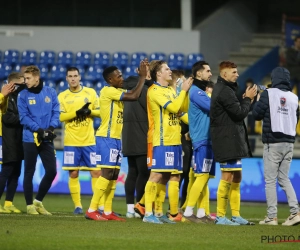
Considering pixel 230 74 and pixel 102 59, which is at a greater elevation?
pixel 102 59

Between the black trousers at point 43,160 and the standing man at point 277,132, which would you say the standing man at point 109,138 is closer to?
the black trousers at point 43,160

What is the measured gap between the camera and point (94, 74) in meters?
26.8

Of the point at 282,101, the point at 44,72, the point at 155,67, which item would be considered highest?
the point at 44,72

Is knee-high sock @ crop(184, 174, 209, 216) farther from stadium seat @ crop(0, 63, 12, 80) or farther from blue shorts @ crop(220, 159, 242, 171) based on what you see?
stadium seat @ crop(0, 63, 12, 80)

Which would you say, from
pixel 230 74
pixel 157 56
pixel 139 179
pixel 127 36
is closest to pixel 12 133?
pixel 139 179

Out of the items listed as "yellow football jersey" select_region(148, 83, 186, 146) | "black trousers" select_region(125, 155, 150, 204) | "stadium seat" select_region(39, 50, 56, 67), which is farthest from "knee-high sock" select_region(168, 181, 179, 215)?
"stadium seat" select_region(39, 50, 56, 67)

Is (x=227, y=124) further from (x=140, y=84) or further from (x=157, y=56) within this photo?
(x=157, y=56)

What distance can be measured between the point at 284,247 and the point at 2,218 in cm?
468

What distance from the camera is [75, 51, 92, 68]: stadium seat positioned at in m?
27.8

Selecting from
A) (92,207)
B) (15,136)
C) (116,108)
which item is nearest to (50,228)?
(92,207)

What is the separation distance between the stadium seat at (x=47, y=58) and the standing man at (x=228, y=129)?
1618 cm

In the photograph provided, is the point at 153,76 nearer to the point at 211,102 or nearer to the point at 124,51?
the point at 211,102

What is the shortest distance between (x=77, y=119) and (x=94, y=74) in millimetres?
12354

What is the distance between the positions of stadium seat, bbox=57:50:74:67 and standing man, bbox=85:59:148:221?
50.4 feet
